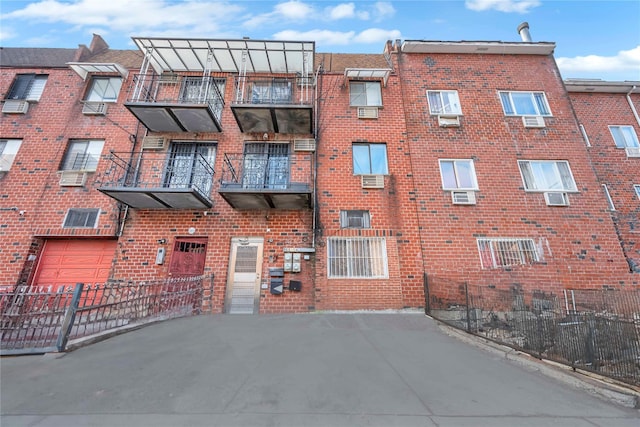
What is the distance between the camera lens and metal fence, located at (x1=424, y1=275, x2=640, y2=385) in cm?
414

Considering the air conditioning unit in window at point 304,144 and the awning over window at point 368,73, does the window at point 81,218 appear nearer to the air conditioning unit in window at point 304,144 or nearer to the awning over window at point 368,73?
the air conditioning unit in window at point 304,144

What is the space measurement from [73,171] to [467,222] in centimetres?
1475

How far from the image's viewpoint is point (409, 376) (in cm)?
383

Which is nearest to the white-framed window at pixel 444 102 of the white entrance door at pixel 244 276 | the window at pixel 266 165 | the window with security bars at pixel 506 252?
the window with security bars at pixel 506 252

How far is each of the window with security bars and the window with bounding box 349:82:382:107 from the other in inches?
282

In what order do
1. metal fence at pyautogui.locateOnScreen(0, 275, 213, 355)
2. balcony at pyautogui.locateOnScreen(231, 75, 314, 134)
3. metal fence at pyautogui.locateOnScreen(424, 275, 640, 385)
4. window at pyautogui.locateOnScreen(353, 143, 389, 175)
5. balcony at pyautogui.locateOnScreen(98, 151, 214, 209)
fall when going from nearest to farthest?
metal fence at pyautogui.locateOnScreen(424, 275, 640, 385) < metal fence at pyautogui.locateOnScreen(0, 275, 213, 355) < balcony at pyautogui.locateOnScreen(98, 151, 214, 209) < balcony at pyautogui.locateOnScreen(231, 75, 314, 134) < window at pyautogui.locateOnScreen(353, 143, 389, 175)

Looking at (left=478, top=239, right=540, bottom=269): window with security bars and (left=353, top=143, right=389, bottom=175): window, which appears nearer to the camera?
(left=478, top=239, right=540, bottom=269): window with security bars

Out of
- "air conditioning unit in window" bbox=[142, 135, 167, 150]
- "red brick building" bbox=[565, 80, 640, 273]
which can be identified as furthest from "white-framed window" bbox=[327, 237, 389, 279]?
"red brick building" bbox=[565, 80, 640, 273]

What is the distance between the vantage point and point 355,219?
9.32 m

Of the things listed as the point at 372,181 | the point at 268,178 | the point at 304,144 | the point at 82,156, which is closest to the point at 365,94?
the point at 304,144

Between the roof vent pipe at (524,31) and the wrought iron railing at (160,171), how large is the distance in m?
16.0

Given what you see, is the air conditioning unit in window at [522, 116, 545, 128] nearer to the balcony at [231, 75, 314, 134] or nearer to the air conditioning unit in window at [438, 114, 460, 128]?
the air conditioning unit in window at [438, 114, 460, 128]

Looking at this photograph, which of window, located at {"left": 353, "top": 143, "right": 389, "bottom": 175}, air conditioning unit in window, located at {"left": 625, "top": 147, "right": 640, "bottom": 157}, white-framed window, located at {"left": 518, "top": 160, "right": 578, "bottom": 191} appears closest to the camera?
white-framed window, located at {"left": 518, "top": 160, "right": 578, "bottom": 191}

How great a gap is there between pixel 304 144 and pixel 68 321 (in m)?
8.30
